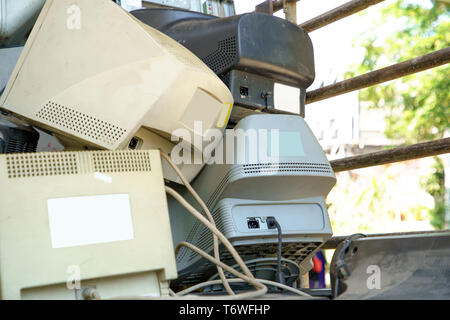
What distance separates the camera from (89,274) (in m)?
0.72

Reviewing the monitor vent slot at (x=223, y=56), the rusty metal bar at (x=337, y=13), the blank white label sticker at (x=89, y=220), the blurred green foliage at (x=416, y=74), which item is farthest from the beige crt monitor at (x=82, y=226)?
the blurred green foliage at (x=416, y=74)

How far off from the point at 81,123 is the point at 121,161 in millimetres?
107

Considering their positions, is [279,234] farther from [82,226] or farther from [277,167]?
[82,226]

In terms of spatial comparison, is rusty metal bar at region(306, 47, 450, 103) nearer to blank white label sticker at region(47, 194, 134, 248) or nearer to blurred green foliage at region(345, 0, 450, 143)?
blank white label sticker at region(47, 194, 134, 248)

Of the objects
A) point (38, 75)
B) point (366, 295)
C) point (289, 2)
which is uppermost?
point (289, 2)

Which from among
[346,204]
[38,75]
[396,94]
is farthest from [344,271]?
[346,204]

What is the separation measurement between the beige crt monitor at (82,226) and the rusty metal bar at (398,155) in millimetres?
938

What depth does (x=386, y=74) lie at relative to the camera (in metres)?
1.64

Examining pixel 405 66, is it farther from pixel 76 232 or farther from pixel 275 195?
pixel 76 232

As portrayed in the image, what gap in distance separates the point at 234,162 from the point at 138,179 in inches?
9.8

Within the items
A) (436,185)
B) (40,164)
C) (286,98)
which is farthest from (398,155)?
(436,185)

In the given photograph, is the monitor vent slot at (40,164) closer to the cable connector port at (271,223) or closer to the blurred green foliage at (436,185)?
the cable connector port at (271,223)

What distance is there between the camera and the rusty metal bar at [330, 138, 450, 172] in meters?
1.46

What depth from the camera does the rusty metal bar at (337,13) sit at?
1.71 meters
